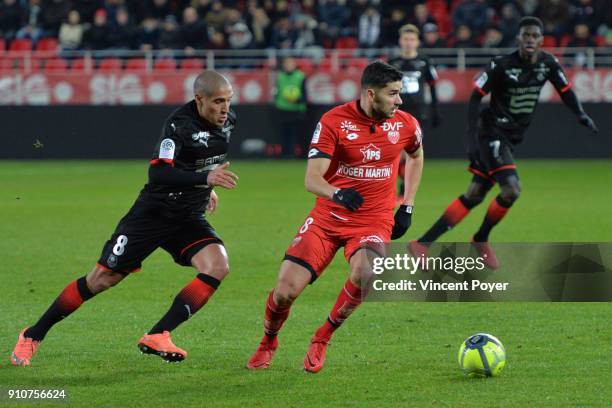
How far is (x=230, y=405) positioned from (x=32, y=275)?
5.01m

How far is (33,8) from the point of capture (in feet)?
87.5

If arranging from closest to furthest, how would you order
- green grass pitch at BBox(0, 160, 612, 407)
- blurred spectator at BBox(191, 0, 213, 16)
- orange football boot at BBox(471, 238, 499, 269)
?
green grass pitch at BBox(0, 160, 612, 407), orange football boot at BBox(471, 238, 499, 269), blurred spectator at BBox(191, 0, 213, 16)

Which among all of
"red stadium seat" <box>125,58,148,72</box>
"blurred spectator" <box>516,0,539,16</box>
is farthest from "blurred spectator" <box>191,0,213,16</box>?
"blurred spectator" <box>516,0,539,16</box>

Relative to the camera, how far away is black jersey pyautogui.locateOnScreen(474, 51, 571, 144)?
1081 cm

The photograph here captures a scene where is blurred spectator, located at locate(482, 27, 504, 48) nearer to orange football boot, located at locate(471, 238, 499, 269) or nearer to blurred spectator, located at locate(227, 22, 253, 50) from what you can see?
blurred spectator, located at locate(227, 22, 253, 50)

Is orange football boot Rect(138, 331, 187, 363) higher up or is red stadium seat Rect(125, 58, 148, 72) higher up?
orange football boot Rect(138, 331, 187, 363)

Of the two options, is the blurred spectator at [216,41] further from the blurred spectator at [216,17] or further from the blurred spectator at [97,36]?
the blurred spectator at [97,36]

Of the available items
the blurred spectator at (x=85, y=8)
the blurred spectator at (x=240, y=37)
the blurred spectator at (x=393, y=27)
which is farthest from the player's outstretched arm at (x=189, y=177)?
the blurred spectator at (x=85, y=8)

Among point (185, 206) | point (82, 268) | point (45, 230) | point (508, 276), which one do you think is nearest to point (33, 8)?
point (45, 230)

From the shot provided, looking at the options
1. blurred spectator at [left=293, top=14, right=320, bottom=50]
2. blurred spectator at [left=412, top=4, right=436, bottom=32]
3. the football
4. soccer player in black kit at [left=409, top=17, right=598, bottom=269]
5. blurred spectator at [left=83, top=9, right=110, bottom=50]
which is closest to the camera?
the football

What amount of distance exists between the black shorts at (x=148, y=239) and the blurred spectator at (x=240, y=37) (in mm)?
18025

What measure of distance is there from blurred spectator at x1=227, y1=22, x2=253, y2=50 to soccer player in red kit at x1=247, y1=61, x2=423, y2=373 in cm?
1784

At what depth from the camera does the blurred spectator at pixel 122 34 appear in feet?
82.8

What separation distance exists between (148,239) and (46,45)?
19891 mm
